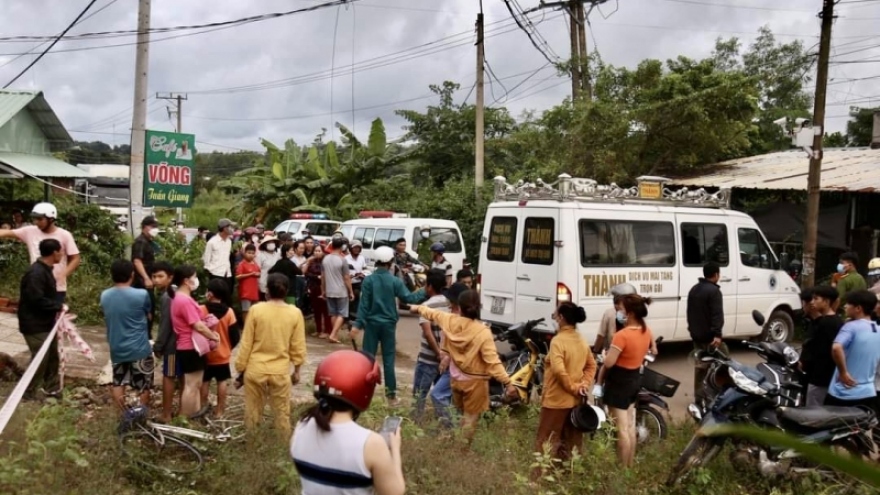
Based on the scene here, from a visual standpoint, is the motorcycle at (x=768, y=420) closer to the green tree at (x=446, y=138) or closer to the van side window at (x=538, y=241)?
the van side window at (x=538, y=241)

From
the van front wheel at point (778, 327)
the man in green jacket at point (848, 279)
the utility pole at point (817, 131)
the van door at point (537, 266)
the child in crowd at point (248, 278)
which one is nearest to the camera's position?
the man in green jacket at point (848, 279)

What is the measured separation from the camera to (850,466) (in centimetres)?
68

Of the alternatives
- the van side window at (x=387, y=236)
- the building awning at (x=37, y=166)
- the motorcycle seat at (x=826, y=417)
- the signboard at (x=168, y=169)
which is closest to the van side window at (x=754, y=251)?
the motorcycle seat at (x=826, y=417)

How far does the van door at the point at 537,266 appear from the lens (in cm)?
925

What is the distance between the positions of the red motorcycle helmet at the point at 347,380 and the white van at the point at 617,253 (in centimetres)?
685

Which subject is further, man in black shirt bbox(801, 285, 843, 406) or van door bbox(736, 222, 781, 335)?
van door bbox(736, 222, 781, 335)

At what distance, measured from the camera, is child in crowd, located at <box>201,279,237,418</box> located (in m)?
6.21

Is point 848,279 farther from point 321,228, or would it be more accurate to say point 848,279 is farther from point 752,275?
point 321,228

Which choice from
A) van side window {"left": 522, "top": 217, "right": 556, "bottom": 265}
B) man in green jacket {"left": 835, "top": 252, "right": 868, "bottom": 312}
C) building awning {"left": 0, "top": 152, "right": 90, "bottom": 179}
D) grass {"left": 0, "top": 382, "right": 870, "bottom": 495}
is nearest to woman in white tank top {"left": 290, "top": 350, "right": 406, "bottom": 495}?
grass {"left": 0, "top": 382, "right": 870, "bottom": 495}

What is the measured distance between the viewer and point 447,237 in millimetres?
15742

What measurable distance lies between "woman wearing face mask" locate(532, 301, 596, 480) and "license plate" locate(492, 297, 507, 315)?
436 centimetres

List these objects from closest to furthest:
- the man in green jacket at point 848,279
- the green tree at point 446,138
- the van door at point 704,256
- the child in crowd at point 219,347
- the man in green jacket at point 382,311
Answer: the child in crowd at point 219,347 → the man in green jacket at point 382,311 → the man in green jacket at point 848,279 → the van door at point 704,256 → the green tree at point 446,138

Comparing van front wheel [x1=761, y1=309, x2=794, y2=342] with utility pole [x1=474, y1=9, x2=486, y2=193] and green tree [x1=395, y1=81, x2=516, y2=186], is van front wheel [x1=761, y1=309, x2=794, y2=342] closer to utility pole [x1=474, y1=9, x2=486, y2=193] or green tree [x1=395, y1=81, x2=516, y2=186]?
utility pole [x1=474, y1=9, x2=486, y2=193]

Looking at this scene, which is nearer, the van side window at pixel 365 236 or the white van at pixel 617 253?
the white van at pixel 617 253
